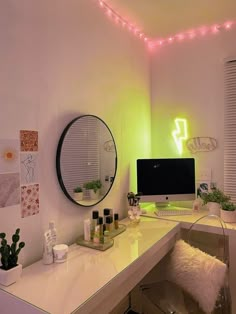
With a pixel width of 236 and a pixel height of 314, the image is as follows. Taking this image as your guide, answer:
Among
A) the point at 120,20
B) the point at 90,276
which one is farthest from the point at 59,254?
the point at 120,20

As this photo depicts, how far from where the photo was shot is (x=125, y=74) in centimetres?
229

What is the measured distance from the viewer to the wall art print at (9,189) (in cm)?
125

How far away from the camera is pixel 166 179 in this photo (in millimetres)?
2338

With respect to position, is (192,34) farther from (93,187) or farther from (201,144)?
(93,187)

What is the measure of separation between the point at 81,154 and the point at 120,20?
52.3 inches

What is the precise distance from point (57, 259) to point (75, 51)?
1.34 meters

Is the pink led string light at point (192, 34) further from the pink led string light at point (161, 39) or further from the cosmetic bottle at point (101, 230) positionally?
the cosmetic bottle at point (101, 230)

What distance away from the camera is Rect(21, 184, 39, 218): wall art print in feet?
4.42

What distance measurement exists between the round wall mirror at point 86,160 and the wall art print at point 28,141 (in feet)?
0.58

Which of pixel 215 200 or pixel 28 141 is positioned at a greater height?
pixel 28 141

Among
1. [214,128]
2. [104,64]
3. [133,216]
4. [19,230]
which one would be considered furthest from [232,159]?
[19,230]

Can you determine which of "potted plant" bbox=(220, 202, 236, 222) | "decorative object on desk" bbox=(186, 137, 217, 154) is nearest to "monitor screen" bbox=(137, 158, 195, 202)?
"decorative object on desk" bbox=(186, 137, 217, 154)

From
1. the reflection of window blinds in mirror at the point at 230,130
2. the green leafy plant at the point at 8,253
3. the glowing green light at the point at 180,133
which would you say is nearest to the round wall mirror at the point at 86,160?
the green leafy plant at the point at 8,253

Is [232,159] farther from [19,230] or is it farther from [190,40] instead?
[19,230]
